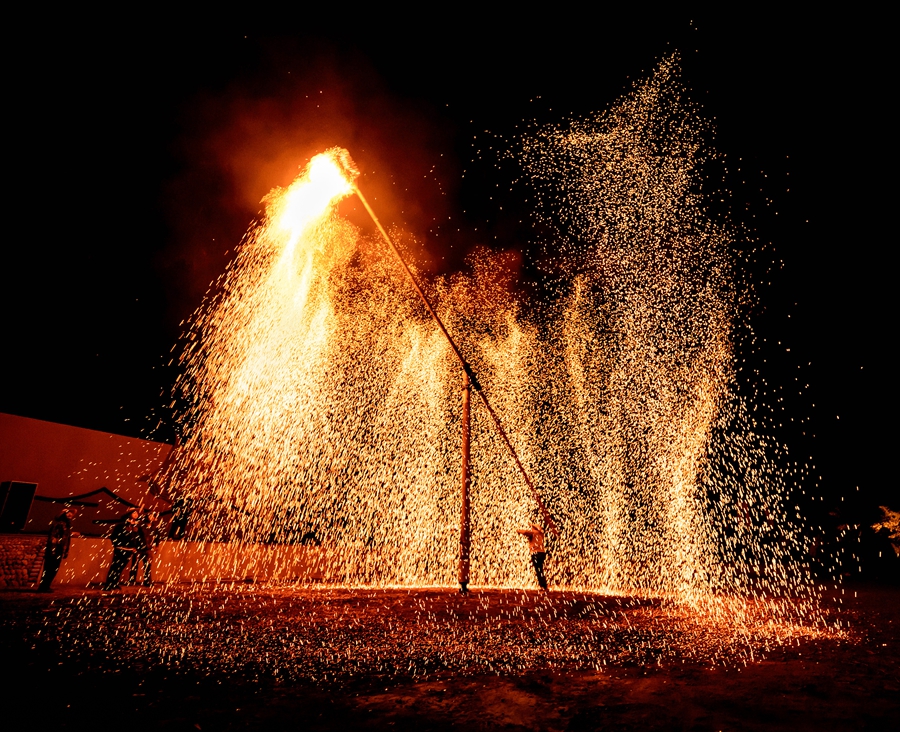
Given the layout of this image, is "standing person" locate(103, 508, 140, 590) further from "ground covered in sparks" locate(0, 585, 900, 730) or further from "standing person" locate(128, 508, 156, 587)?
"ground covered in sparks" locate(0, 585, 900, 730)

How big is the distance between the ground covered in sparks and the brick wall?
2156 millimetres

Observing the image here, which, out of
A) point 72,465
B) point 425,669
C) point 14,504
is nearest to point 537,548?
point 425,669

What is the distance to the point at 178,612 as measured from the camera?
879 centimetres

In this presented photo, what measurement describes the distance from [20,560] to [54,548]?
1119mm

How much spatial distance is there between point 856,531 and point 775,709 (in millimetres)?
25191

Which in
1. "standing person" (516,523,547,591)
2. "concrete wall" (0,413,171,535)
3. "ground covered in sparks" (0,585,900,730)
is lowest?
"ground covered in sparks" (0,585,900,730)

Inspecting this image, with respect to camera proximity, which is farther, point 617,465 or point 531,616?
point 617,465

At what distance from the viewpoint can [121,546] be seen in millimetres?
12320

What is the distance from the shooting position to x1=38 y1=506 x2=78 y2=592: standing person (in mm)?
11023

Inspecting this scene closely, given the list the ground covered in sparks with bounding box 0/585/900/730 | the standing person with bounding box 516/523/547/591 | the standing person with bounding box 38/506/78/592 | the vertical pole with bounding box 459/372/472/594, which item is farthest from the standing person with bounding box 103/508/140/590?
the standing person with bounding box 516/523/547/591

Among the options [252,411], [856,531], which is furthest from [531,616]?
[856,531]

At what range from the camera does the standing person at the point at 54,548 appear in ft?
36.2

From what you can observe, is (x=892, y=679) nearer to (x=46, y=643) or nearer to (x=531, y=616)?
(x=531, y=616)

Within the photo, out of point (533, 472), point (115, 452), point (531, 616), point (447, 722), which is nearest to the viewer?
point (447, 722)
